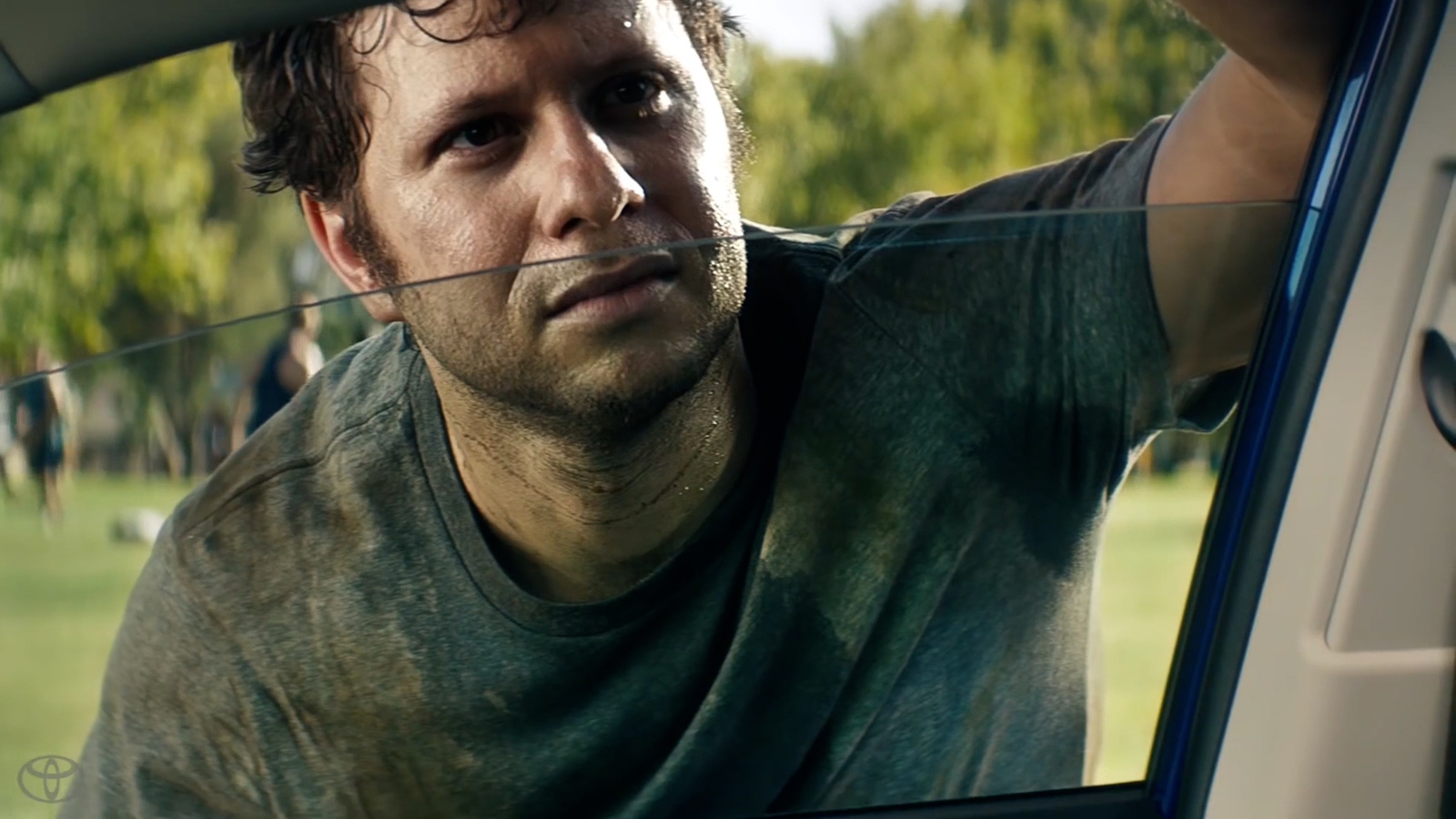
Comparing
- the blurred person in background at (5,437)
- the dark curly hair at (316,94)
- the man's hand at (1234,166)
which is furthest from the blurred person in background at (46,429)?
the man's hand at (1234,166)

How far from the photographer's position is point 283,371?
1.58 metres

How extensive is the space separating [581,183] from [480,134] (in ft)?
0.33

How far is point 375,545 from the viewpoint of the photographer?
162cm

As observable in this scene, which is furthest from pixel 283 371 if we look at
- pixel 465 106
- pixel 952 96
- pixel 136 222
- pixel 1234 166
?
pixel 1234 166

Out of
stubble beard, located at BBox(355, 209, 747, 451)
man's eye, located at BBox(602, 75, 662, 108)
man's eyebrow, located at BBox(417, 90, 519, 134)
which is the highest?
man's eye, located at BBox(602, 75, 662, 108)

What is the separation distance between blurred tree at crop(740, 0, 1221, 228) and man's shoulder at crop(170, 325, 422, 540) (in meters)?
0.38

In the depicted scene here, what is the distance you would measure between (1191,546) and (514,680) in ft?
2.52

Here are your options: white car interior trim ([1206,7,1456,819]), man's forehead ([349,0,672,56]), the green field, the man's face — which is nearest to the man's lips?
the man's face

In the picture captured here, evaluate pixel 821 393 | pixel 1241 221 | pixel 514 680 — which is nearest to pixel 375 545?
pixel 514 680

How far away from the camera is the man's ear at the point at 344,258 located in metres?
1.56

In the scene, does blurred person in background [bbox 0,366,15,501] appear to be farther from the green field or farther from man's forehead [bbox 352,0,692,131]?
man's forehead [bbox 352,0,692,131]

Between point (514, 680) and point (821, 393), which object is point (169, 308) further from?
point (821, 393)

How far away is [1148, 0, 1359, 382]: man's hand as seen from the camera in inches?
68.1

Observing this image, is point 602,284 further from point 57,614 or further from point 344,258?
point 57,614
